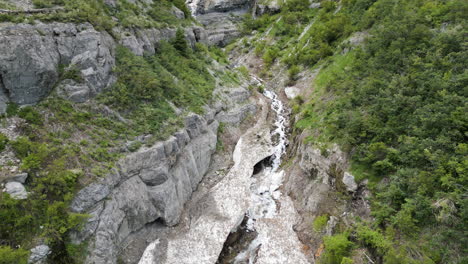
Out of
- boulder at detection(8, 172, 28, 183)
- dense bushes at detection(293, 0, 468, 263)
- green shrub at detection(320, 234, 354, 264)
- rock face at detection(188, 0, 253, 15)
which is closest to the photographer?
dense bushes at detection(293, 0, 468, 263)

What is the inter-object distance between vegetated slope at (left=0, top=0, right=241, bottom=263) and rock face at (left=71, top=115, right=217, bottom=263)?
839 millimetres

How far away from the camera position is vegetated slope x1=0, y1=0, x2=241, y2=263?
574 inches

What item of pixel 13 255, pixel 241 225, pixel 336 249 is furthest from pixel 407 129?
pixel 13 255

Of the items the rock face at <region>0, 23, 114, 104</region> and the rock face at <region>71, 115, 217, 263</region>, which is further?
the rock face at <region>0, 23, 114, 104</region>

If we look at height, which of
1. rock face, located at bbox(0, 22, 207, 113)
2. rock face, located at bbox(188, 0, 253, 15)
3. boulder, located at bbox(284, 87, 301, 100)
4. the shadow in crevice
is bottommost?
the shadow in crevice

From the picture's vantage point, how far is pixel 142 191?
20.5 meters

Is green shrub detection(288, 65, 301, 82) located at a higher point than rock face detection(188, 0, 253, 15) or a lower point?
lower

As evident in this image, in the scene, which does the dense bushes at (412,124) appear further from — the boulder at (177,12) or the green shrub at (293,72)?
the boulder at (177,12)

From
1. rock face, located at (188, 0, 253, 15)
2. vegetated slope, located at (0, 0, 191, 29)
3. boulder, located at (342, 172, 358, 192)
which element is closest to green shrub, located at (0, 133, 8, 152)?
vegetated slope, located at (0, 0, 191, 29)

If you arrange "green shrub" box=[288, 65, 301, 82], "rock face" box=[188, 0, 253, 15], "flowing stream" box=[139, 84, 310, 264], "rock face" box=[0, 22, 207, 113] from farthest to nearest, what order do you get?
1. "rock face" box=[188, 0, 253, 15]
2. "green shrub" box=[288, 65, 301, 82]
3. "flowing stream" box=[139, 84, 310, 264]
4. "rock face" box=[0, 22, 207, 113]

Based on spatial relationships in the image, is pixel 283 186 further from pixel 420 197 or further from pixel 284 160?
pixel 420 197

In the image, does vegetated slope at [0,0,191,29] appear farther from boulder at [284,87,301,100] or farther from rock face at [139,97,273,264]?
boulder at [284,87,301,100]

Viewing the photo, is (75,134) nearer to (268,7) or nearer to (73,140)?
(73,140)

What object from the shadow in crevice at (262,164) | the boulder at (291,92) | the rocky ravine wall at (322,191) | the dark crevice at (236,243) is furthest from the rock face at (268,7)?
the dark crevice at (236,243)
